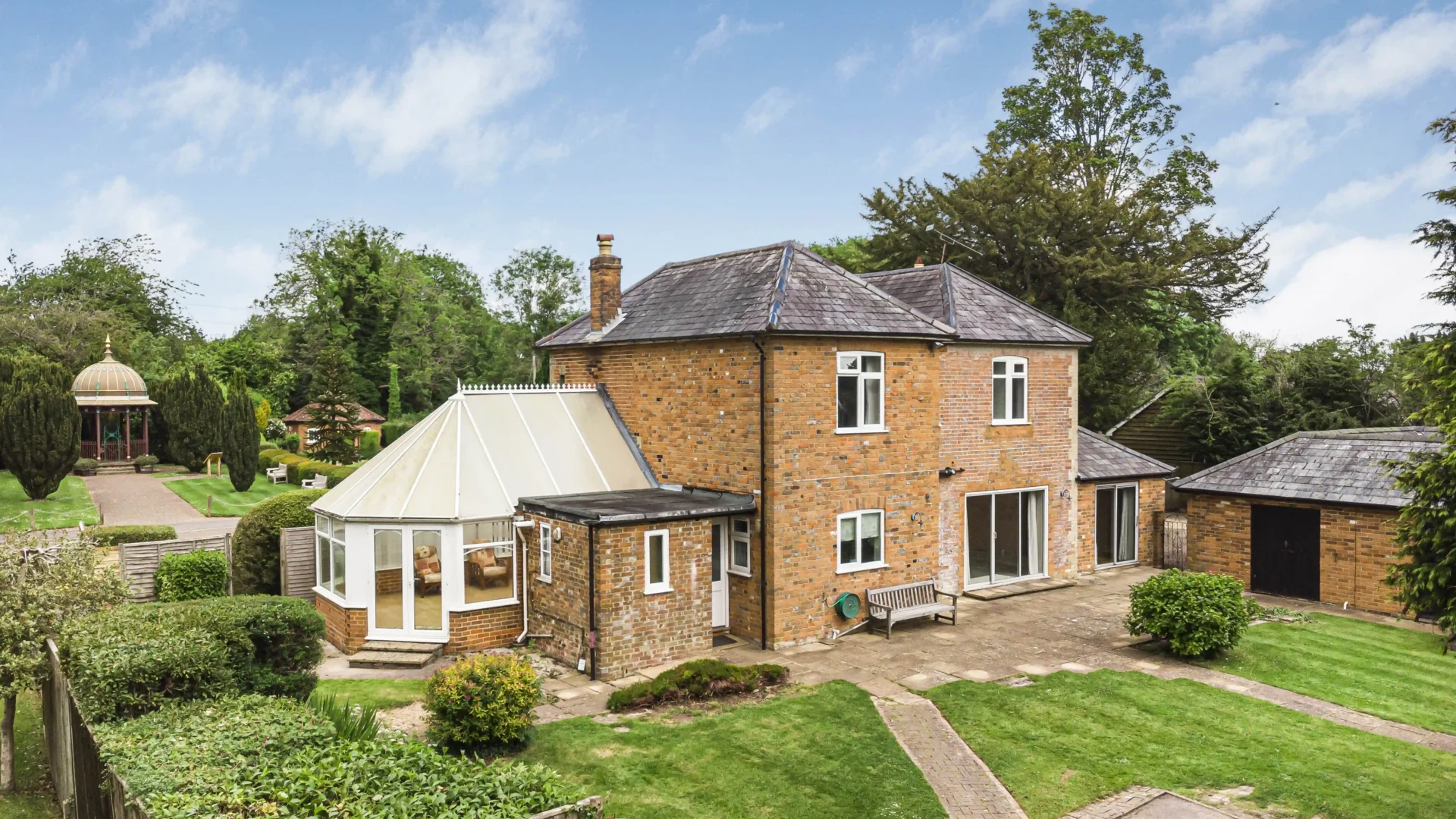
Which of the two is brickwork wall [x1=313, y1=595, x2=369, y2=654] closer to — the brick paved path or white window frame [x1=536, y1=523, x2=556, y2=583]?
white window frame [x1=536, y1=523, x2=556, y2=583]

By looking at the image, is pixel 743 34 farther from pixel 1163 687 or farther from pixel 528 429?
pixel 1163 687

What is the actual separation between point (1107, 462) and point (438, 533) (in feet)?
52.3

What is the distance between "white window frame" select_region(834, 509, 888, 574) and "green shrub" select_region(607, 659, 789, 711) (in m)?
3.32

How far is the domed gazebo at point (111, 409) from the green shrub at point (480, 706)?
39298 mm

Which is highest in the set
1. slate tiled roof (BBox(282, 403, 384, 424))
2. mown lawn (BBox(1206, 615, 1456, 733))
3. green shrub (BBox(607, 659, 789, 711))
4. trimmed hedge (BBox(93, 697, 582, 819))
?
slate tiled roof (BBox(282, 403, 384, 424))

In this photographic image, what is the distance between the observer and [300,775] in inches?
265

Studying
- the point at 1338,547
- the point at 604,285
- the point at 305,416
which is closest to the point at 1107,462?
the point at 1338,547

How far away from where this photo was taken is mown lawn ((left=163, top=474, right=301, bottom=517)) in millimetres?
31797

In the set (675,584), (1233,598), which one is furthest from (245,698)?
(1233,598)

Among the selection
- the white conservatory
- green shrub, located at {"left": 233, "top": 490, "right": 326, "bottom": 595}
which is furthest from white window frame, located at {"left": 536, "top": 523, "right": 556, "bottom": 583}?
green shrub, located at {"left": 233, "top": 490, "right": 326, "bottom": 595}

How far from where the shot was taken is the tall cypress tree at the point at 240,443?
3572 cm

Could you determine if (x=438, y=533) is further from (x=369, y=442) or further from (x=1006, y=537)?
Result: (x=369, y=442)

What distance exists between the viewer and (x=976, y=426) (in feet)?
64.6

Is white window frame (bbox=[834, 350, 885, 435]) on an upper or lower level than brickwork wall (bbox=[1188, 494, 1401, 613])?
upper
